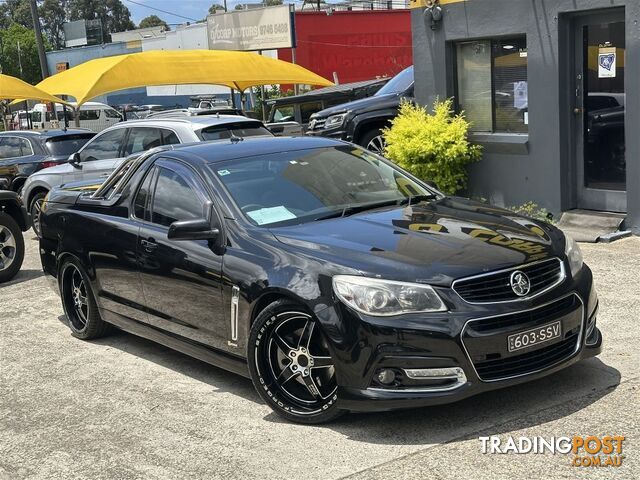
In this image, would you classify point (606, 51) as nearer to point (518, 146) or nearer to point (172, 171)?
point (518, 146)

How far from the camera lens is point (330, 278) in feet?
15.5

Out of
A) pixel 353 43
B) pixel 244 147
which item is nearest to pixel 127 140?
pixel 244 147

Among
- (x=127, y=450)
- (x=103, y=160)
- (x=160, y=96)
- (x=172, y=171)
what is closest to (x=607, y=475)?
(x=127, y=450)

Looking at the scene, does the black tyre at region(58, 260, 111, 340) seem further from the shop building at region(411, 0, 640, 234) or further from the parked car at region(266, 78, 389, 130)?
the parked car at region(266, 78, 389, 130)

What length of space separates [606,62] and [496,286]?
6.12m

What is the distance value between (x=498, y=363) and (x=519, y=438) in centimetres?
40

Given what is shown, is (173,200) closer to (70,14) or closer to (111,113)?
(111,113)

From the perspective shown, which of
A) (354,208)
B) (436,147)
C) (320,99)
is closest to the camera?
(354,208)

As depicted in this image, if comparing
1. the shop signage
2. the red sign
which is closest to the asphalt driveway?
the shop signage

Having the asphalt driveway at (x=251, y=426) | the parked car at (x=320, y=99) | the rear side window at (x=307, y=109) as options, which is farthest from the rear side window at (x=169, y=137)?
the rear side window at (x=307, y=109)

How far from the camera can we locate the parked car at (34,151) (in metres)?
15.1

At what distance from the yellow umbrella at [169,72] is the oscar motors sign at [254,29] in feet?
29.4

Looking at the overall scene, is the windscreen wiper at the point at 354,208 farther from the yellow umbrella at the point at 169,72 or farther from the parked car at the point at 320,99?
the parked car at the point at 320,99

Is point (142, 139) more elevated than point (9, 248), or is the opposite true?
point (142, 139)
